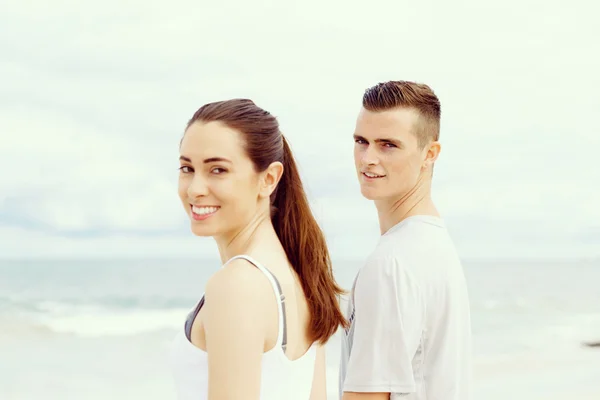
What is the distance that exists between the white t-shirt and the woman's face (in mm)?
608

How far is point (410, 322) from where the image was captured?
2.68m

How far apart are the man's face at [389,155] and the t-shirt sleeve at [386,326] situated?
1.02 feet

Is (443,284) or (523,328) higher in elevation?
(523,328)

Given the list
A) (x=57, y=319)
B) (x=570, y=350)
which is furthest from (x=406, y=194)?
(x=57, y=319)

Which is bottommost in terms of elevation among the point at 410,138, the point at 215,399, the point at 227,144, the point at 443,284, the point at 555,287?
the point at 215,399

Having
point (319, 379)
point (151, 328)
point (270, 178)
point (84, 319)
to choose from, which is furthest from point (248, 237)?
point (84, 319)

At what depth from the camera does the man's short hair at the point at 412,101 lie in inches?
117

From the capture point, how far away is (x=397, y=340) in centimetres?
266

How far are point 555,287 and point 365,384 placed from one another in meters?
22.8

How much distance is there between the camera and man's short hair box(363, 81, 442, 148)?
296 centimetres

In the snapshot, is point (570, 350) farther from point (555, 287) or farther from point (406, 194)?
point (406, 194)

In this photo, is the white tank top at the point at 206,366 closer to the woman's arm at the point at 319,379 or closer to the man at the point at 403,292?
the woman's arm at the point at 319,379

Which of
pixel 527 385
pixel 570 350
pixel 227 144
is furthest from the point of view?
pixel 570 350

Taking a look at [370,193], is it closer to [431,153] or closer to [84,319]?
[431,153]
